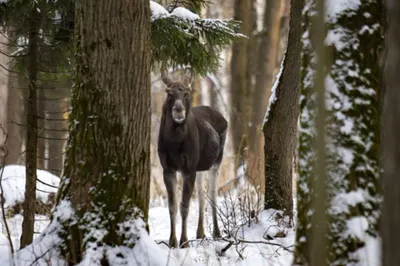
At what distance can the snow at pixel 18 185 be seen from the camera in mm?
13008

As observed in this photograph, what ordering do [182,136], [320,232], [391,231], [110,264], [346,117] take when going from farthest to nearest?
1. [182,136]
2. [110,264]
3. [346,117]
4. [320,232]
5. [391,231]

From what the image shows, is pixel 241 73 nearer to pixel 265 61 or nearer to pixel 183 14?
pixel 265 61

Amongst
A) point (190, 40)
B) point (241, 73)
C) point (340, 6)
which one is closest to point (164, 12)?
point (190, 40)

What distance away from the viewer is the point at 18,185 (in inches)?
547

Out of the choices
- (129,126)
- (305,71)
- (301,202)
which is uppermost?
(305,71)

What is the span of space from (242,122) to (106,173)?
14.6m

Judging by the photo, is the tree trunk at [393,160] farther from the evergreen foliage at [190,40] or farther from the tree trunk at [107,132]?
the evergreen foliage at [190,40]

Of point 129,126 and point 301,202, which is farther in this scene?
point 129,126

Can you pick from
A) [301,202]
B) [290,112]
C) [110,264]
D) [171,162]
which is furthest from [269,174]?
[301,202]

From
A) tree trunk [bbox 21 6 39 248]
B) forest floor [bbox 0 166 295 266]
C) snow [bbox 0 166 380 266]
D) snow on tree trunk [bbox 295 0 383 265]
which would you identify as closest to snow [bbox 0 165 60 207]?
forest floor [bbox 0 166 295 266]

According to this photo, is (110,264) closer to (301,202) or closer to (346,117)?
(301,202)

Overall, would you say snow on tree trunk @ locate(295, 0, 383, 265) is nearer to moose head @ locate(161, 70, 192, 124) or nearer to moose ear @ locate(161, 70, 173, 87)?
moose head @ locate(161, 70, 192, 124)

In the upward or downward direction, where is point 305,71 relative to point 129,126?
upward

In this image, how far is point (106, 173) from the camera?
5.70 meters
